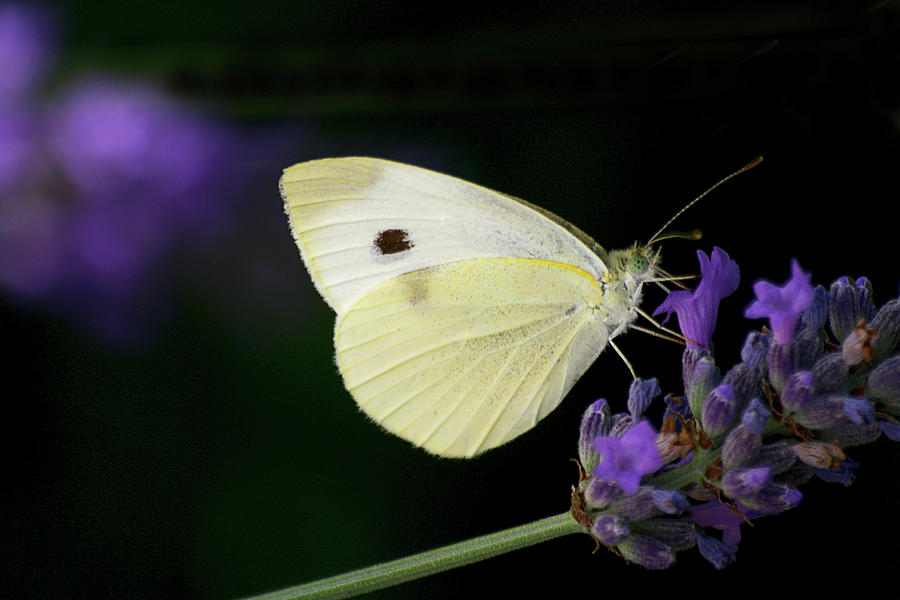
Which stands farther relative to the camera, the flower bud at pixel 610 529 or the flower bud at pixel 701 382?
the flower bud at pixel 701 382

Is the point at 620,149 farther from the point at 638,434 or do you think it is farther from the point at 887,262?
the point at 638,434

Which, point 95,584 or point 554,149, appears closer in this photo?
point 95,584

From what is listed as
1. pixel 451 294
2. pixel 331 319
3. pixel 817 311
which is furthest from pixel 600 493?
pixel 331 319

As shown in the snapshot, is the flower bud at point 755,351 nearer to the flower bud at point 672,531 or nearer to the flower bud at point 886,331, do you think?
the flower bud at point 886,331

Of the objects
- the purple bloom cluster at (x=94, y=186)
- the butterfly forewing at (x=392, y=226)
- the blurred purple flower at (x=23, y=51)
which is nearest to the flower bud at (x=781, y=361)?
the butterfly forewing at (x=392, y=226)

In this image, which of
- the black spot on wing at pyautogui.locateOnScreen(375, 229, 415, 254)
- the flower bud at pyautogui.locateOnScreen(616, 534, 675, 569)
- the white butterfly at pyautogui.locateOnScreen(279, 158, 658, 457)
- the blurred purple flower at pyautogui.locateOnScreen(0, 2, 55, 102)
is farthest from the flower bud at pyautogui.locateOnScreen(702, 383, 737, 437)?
the blurred purple flower at pyautogui.locateOnScreen(0, 2, 55, 102)

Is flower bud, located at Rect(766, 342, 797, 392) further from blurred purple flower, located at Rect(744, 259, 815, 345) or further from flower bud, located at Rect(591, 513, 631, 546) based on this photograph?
flower bud, located at Rect(591, 513, 631, 546)

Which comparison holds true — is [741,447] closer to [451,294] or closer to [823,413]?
[823,413]

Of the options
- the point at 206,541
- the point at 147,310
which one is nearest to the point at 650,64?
the point at 147,310
